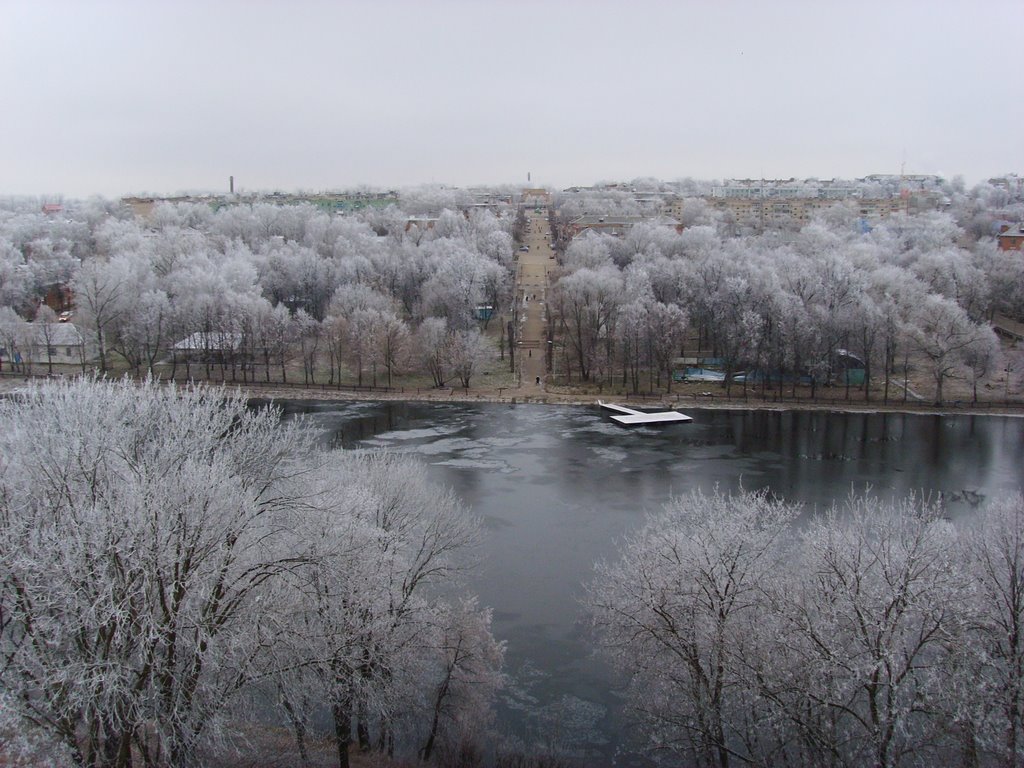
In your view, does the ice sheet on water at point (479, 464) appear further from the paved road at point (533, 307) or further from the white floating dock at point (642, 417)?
the paved road at point (533, 307)

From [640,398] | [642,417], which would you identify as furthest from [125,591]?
[640,398]

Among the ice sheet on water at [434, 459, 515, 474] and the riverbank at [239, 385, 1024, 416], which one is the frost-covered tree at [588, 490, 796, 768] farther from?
the riverbank at [239, 385, 1024, 416]

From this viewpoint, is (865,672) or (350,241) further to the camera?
(350,241)

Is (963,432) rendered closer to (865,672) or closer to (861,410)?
(861,410)

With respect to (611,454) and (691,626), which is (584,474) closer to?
(611,454)

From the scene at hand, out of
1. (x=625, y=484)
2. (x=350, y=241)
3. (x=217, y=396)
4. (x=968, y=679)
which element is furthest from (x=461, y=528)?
(x=350, y=241)

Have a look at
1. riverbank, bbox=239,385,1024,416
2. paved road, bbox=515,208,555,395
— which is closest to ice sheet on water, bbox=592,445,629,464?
riverbank, bbox=239,385,1024,416
